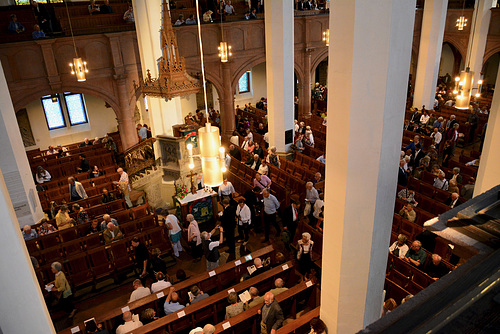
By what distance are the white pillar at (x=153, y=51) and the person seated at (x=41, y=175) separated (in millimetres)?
3683

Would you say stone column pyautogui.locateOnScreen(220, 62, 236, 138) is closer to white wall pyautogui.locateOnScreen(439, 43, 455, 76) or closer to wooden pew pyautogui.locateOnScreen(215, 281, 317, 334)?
wooden pew pyautogui.locateOnScreen(215, 281, 317, 334)

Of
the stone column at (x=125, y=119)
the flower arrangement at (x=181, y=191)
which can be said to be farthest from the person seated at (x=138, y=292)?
the stone column at (x=125, y=119)

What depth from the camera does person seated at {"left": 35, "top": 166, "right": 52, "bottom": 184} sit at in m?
11.4

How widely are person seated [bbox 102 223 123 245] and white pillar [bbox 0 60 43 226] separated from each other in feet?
9.14

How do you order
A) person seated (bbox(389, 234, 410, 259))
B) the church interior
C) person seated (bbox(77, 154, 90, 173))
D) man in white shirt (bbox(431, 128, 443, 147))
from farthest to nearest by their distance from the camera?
man in white shirt (bbox(431, 128, 443, 147)), person seated (bbox(77, 154, 90, 173)), person seated (bbox(389, 234, 410, 259)), the church interior

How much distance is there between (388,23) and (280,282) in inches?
173

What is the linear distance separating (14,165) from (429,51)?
703 inches

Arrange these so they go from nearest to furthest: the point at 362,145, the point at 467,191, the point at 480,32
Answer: the point at 362,145 → the point at 467,191 → the point at 480,32

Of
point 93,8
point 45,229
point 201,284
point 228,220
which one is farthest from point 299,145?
point 93,8

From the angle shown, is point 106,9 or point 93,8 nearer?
point 93,8

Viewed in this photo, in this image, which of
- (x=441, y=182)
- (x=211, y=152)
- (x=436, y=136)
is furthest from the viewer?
(x=436, y=136)

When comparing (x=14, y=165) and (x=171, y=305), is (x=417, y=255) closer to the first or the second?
(x=171, y=305)

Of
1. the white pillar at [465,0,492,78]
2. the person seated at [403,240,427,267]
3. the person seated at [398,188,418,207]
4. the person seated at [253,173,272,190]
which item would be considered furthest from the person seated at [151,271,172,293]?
the white pillar at [465,0,492,78]

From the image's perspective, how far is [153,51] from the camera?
11.3 m
